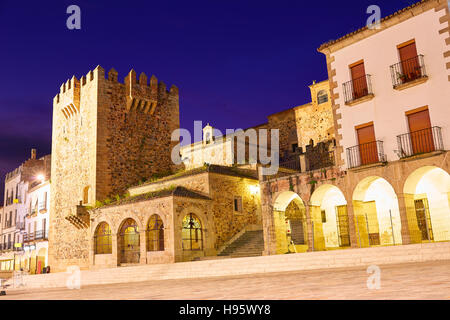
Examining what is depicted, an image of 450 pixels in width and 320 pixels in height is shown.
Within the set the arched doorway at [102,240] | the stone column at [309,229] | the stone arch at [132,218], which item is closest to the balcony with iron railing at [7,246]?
the arched doorway at [102,240]

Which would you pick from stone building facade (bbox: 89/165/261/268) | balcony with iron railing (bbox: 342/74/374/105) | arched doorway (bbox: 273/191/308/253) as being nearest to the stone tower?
stone building facade (bbox: 89/165/261/268)

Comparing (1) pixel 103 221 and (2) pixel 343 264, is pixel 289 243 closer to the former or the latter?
(2) pixel 343 264

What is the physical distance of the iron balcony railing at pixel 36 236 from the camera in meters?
35.4

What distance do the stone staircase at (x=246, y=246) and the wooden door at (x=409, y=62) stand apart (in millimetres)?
10252

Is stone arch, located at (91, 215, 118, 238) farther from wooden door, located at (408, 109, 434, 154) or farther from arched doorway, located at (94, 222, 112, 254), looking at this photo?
wooden door, located at (408, 109, 434, 154)

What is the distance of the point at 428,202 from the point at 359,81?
579 centimetres

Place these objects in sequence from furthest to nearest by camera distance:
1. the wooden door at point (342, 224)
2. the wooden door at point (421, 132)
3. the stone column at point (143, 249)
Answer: the stone column at point (143, 249)
the wooden door at point (342, 224)
the wooden door at point (421, 132)

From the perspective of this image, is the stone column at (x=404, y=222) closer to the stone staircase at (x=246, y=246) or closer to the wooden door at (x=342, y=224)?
the wooden door at (x=342, y=224)

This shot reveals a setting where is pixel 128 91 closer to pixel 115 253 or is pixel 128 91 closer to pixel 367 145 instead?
pixel 115 253

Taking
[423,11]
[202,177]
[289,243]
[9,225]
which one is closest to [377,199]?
[289,243]

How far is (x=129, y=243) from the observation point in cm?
2678

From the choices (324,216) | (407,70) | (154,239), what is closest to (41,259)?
(154,239)

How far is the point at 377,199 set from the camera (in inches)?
731
